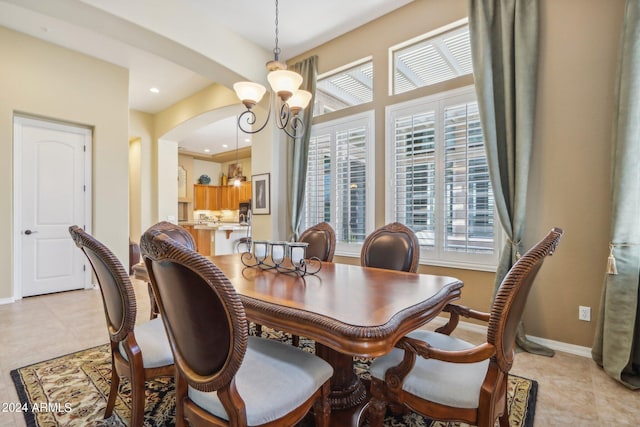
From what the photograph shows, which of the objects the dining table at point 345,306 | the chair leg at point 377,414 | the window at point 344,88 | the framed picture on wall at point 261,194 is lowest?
the chair leg at point 377,414

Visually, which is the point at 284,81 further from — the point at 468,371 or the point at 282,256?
the point at 468,371

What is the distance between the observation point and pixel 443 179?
3203 mm

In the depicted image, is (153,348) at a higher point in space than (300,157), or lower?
lower

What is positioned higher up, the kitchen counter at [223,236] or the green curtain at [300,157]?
the green curtain at [300,157]

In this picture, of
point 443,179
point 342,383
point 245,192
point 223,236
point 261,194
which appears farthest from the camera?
point 245,192

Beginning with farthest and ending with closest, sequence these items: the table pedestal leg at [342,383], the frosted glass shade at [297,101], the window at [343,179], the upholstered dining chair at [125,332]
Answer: the window at [343,179], the frosted glass shade at [297,101], the table pedestal leg at [342,383], the upholstered dining chair at [125,332]

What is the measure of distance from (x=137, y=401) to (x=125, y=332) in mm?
309

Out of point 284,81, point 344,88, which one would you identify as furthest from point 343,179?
point 284,81

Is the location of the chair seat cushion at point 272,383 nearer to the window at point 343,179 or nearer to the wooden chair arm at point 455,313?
the wooden chair arm at point 455,313

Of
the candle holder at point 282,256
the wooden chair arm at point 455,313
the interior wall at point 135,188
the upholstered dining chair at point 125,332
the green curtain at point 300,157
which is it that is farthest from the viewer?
the interior wall at point 135,188

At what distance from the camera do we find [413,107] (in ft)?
11.3

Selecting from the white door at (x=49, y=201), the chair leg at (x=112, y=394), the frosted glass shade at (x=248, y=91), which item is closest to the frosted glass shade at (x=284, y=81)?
the frosted glass shade at (x=248, y=91)

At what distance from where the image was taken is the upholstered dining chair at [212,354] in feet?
2.90

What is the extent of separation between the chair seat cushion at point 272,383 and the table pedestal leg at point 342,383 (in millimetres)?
401
